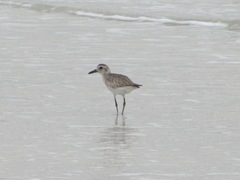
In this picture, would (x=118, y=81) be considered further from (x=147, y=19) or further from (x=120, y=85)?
(x=147, y=19)

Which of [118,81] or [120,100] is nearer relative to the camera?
[118,81]

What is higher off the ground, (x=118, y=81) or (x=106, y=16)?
(x=118, y=81)

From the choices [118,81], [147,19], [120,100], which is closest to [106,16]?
[147,19]

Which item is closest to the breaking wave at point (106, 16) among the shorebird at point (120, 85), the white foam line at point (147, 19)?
the white foam line at point (147, 19)

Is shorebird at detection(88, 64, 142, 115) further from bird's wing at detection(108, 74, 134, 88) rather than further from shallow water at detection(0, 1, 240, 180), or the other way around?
shallow water at detection(0, 1, 240, 180)

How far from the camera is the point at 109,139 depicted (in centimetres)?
1030

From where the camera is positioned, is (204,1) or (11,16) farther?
(204,1)

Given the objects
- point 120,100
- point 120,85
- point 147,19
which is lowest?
point 120,100

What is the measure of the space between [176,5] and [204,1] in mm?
922

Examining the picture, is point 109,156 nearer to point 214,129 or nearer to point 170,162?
point 170,162

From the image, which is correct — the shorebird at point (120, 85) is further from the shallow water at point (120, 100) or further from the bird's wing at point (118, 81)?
the shallow water at point (120, 100)

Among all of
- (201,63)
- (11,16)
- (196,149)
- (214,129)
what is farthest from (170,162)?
(11,16)

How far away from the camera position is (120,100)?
41.5ft

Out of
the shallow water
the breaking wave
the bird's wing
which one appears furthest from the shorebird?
the breaking wave
